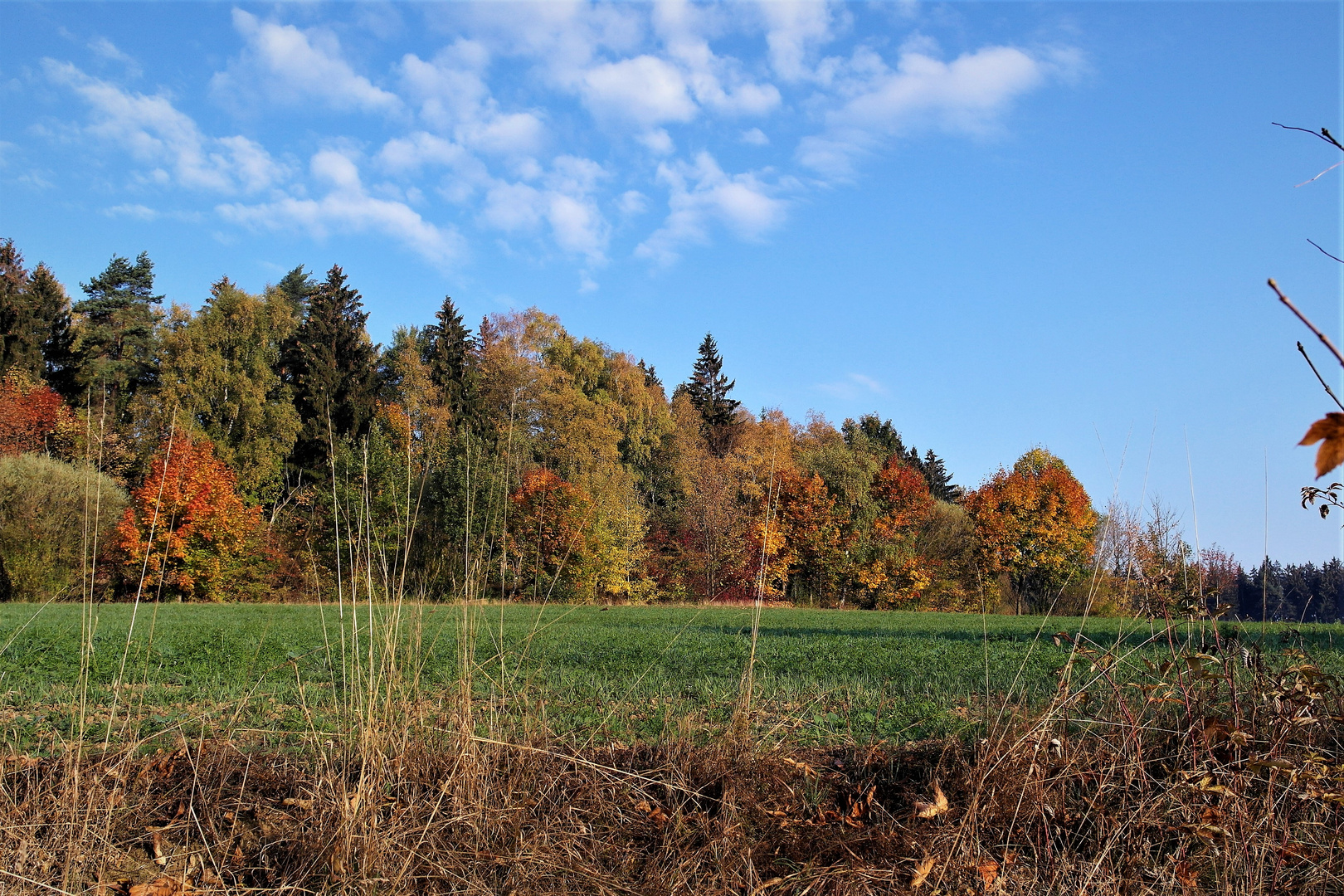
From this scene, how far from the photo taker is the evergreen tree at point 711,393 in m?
44.6

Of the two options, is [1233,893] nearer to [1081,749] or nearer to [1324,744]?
[1081,749]

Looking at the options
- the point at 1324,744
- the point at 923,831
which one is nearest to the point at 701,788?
the point at 923,831

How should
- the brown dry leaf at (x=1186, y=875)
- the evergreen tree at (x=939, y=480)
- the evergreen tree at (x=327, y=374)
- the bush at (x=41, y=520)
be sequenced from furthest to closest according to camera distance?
1. the evergreen tree at (x=939, y=480)
2. the evergreen tree at (x=327, y=374)
3. the bush at (x=41, y=520)
4. the brown dry leaf at (x=1186, y=875)

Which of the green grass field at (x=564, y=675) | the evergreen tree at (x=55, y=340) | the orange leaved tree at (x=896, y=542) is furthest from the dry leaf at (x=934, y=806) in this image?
the evergreen tree at (x=55, y=340)

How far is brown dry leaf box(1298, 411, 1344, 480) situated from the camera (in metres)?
0.91

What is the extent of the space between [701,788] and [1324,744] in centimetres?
278

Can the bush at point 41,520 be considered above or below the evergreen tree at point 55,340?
below

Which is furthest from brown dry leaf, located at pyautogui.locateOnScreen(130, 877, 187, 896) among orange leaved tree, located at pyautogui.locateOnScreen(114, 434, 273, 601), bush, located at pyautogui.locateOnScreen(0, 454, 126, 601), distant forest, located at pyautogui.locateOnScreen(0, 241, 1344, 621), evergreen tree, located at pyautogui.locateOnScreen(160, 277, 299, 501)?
evergreen tree, located at pyautogui.locateOnScreen(160, 277, 299, 501)

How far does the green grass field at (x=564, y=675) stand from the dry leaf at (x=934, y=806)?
629mm

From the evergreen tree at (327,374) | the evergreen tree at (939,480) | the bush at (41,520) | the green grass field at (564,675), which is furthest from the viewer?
the evergreen tree at (939,480)

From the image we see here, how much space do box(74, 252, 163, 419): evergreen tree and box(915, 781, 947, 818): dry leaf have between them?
3070 cm

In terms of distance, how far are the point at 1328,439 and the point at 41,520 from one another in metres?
24.4

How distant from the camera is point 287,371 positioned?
3183 cm

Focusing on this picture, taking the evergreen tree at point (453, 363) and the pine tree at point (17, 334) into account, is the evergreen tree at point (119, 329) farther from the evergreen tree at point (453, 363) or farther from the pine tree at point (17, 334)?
the evergreen tree at point (453, 363)
